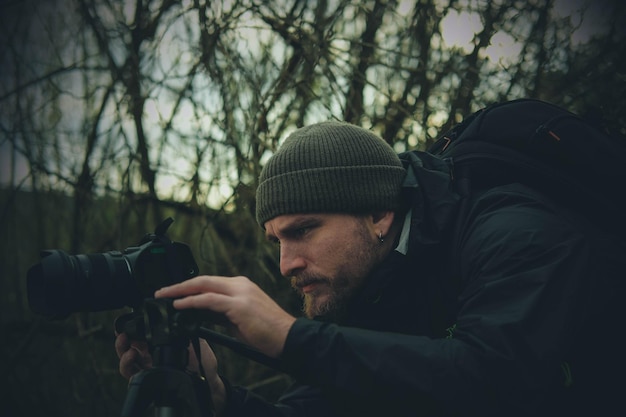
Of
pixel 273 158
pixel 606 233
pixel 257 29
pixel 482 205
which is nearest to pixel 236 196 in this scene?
pixel 257 29

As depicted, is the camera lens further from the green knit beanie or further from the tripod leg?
the green knit beanie

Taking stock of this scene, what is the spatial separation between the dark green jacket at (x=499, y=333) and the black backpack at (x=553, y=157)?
5 cm

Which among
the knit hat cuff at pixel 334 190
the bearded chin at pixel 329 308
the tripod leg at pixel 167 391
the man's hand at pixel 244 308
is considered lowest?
the tripod leg at pixel 167 391

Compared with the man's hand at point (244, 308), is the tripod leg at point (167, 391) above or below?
below

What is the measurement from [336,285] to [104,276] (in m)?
0.75

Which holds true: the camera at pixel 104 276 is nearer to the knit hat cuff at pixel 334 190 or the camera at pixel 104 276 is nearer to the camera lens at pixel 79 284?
the camera lens at pixel 79 284

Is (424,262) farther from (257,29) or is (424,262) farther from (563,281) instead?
(257,29)

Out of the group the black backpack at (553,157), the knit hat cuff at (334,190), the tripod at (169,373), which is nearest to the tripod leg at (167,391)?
the tripod at (169,373)

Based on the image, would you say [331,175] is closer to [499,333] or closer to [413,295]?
[413,295]

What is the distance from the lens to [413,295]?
1.81 m

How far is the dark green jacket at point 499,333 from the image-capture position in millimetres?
1283

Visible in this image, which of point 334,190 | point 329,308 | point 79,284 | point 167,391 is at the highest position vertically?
point 334,190

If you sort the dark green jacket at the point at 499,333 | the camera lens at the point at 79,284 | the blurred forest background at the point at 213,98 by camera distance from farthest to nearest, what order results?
the blurred forest background at the point at 213,98 → the camera lens at the point at 79,284 → the dark green jacket at the point at 499,333

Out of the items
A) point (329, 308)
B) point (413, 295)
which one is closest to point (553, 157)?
point (413, 295)
